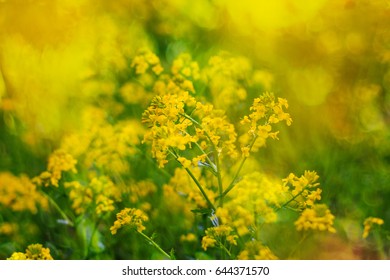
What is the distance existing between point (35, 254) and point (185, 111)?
42 cm

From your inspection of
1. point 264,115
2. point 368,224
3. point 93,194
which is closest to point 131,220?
point 93,194

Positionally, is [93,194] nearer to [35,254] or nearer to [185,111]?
[35,254]

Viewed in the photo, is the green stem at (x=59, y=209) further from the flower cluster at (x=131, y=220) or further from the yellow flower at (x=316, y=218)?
the yellow flower at (x=316, y=218)

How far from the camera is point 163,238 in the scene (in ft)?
4.39

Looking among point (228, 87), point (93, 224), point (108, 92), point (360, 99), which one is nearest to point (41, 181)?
point (93, 224)

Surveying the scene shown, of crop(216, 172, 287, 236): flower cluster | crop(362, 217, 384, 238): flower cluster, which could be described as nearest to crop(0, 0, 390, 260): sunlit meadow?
crop(362, 217, 384, 238): flower cluster

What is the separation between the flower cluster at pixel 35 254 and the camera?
1.30 metres

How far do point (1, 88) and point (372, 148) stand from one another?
0.82 metres

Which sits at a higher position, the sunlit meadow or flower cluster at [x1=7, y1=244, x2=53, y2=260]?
the sunlit meadow

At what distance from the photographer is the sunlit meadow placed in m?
1.32

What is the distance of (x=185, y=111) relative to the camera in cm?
127

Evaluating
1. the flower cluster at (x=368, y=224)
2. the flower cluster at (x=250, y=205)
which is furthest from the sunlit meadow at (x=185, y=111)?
the flower cluster at (x=250, y=205)

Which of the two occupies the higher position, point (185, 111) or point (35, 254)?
point (185, 111)

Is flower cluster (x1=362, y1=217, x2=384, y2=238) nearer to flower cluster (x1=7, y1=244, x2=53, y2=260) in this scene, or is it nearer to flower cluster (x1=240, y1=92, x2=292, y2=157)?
flower cluster (x1=240, y1=92, x2=292, y2=157)
